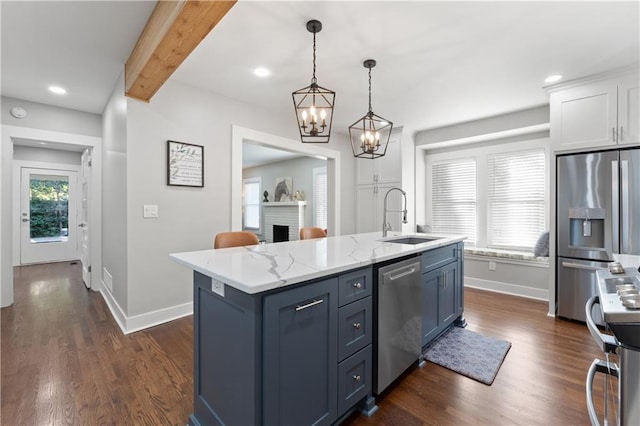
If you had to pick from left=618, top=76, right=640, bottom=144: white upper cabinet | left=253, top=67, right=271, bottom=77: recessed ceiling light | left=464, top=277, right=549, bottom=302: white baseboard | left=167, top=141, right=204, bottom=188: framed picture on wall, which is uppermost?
left=253, top=67, right=271, bottom=77: recessed ceiling light

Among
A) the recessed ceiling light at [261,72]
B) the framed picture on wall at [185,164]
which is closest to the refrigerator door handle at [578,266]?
the recessed ceiling light at [261,72]

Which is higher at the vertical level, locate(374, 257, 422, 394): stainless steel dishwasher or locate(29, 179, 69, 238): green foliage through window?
locate(29, 179, 69, 238): green foliage through window

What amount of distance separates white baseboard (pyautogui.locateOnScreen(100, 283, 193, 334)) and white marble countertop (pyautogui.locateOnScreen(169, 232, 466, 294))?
62.0 inches

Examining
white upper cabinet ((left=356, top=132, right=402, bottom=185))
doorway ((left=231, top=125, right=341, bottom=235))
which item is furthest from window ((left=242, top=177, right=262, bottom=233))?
white upper cabinet ((left=356, top=132, right=402, bottom=185))

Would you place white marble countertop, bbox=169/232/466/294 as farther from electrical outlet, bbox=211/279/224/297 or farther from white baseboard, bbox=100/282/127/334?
white baseboard, bbox=100/282/127/334

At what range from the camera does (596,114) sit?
2.88 meters

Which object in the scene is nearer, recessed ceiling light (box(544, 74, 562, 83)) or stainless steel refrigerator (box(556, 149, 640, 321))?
Result: stainless steel refrigerator (box(556, 149, 640, 321))

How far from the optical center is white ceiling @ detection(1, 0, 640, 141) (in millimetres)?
1960

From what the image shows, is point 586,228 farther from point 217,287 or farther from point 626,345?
point 217,287

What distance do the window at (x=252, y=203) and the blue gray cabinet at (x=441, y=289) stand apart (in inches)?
240

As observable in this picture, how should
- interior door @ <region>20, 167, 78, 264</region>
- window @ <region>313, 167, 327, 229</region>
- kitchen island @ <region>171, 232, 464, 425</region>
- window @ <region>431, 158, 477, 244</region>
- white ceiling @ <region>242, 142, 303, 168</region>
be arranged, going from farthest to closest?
window @ <region>313, 167, 327, 229</region> < white ceiling @ <region>242, 142, 303, 168</region> < interior door @ <region>20, 167, 78, 264</region> < window @ <region>431, 158, 477, 244</region> < kitchen island @ <region>171, 232, 464, 425</region>

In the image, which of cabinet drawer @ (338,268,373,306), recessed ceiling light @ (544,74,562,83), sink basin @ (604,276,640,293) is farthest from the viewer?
recessed ceiling light @ (544,74,562,83)

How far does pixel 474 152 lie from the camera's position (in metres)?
4.57

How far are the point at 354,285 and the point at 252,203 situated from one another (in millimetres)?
7211
